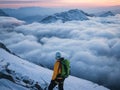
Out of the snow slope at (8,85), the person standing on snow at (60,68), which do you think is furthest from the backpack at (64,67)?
the snow slope at (8,85)

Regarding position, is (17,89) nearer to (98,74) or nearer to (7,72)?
(7,72)

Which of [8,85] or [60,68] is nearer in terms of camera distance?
[60,68]

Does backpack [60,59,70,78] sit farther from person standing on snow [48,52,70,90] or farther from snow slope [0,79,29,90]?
snow slope [0,79,29,90]

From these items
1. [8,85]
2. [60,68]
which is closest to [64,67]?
[60,68]

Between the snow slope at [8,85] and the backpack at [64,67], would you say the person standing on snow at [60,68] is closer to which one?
the backpack at [64,67]

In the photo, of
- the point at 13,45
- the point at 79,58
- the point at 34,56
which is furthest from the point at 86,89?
the point at 13,45

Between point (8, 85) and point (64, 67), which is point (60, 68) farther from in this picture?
point (8, 85)

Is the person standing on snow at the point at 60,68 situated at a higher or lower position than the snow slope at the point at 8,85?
higher

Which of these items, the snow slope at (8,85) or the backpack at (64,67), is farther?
the snow slope at (8,85)

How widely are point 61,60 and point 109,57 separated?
18159 centimetres

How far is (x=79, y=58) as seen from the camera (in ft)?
622

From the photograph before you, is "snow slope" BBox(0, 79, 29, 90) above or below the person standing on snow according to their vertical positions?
below

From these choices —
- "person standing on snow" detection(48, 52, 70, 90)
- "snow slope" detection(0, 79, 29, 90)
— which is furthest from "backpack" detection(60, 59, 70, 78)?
"snow slope" detection(0, 79, 29, 90)

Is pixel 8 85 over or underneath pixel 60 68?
underneath
